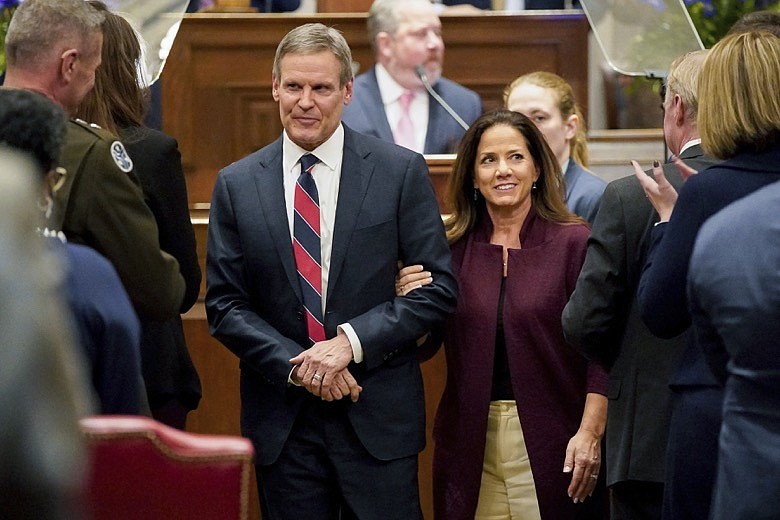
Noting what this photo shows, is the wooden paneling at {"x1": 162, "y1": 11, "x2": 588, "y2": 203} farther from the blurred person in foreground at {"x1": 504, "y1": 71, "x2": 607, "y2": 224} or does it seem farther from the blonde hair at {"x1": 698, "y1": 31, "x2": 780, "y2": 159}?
the blonde hair at {"x1": 698, "y1": 31, "x2": 780, "y2": 159}

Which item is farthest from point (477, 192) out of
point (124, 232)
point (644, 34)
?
point (644, 34)

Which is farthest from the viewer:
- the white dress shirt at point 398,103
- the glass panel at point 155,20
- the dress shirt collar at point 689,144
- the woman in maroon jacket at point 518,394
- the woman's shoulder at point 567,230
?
the white dress shirt at point 398,103

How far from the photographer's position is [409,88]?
570 cm

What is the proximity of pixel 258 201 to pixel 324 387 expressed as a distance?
50cm

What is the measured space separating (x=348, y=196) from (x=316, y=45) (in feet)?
1.27

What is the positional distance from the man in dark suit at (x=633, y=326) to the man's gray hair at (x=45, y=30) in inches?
47.9

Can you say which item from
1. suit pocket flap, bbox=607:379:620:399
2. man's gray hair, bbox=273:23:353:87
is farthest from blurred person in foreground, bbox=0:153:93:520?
man's gray hair, bbox=273:23:353:87

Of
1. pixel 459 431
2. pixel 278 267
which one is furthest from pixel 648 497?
pixel 278 267

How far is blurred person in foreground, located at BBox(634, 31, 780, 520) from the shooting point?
8.71 feet

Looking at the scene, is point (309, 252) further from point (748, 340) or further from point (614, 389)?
point (748, 340)

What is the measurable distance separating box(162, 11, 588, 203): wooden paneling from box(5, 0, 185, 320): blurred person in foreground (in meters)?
2.25

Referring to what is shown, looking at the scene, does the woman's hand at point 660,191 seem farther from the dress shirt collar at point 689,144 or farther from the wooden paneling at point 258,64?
the wooden paneling at point 258,64

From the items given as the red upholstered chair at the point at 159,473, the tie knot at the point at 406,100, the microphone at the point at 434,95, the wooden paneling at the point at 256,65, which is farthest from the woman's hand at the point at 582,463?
the tie knot at the point at 406,100

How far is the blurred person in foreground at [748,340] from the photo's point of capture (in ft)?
7.32
